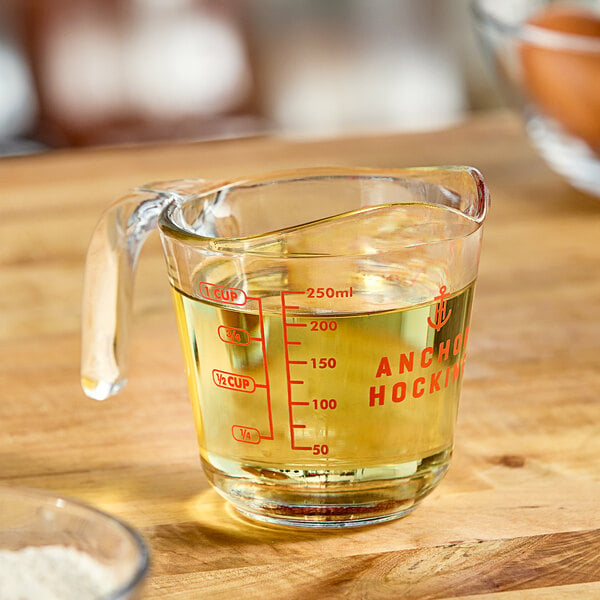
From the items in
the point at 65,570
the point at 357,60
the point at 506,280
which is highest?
the point at 65,570

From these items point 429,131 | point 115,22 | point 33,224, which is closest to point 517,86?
point 429,131

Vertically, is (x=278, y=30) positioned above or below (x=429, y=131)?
below

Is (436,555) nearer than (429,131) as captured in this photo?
Yes

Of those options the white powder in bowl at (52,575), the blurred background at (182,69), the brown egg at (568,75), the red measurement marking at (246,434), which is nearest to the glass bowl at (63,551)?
the white powder in bowl at (52,575)

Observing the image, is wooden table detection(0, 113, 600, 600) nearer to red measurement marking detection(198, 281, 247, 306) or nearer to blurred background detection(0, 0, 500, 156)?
red measurement marking detection(198, 281, 247, 306)

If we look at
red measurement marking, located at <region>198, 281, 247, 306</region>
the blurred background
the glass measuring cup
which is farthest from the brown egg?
the blurred background

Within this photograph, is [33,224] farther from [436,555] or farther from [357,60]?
[357,60]
